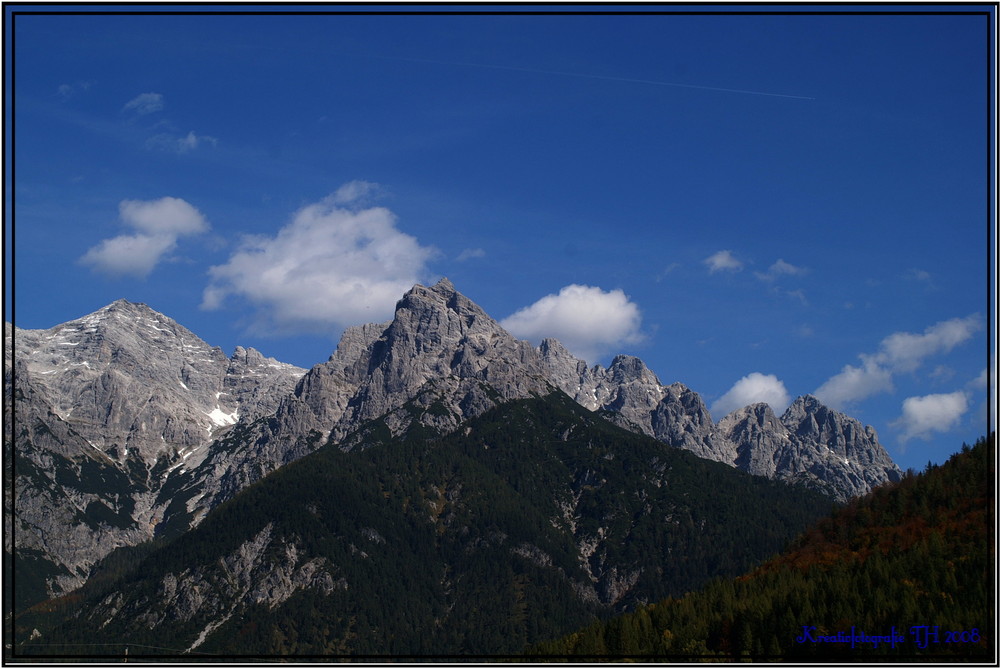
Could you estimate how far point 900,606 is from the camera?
19138 centimetres

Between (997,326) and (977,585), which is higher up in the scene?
(997,326)

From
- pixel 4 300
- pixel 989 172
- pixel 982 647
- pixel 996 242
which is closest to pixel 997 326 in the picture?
pixel 996 242

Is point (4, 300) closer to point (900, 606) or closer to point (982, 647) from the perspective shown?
point (982, 647)

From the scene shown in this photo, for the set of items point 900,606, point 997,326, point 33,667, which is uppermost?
point 997,326

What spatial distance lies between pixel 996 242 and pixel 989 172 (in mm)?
6648

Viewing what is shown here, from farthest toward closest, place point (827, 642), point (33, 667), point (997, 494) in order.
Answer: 1. point (827, 642)
2. point (33, 667)
3. point (997, 494)

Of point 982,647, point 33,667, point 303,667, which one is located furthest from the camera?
point 303,667

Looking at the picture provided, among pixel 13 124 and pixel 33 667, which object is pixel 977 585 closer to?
pixel 33 667

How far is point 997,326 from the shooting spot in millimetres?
99125

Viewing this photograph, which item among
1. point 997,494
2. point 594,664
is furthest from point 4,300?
point 594,664

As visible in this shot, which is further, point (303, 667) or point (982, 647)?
point (303, 667)

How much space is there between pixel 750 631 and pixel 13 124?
6003 inches

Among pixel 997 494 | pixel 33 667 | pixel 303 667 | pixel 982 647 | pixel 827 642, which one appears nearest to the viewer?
pixel 997 494

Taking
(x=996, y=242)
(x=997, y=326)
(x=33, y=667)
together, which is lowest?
(x=33, y=667)
